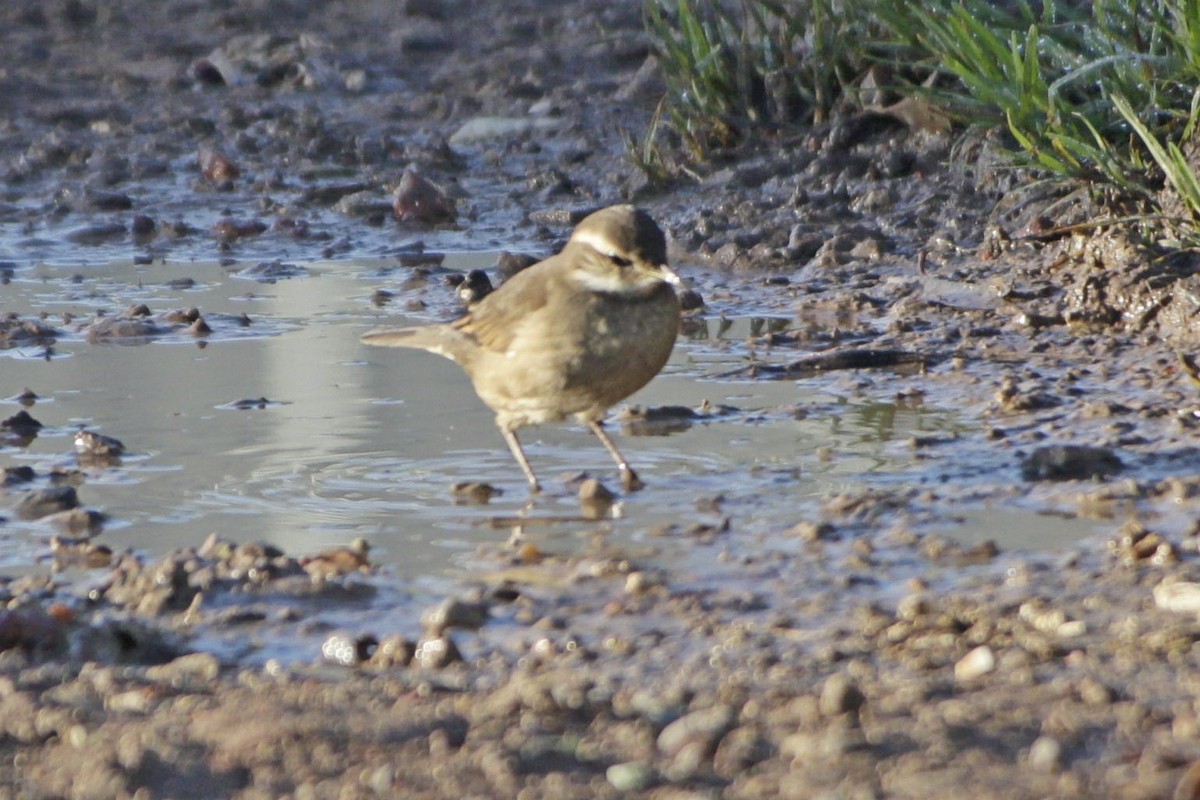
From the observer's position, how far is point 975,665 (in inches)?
158

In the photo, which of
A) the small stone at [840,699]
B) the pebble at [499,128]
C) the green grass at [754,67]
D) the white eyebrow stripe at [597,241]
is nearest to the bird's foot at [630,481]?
the white eyebrow stripe at [597,241]

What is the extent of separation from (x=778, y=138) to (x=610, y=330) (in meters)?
4.95

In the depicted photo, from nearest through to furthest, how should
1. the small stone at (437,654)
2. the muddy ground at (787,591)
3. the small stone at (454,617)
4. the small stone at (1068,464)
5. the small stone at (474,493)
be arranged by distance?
the muddy ground at (787,591)
the small stone at (437,654)
the small stone at (454,617)
the small stone at (1068,464)
the small stone at (474,493)

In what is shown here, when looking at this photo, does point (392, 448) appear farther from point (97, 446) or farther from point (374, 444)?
point (97, 446)

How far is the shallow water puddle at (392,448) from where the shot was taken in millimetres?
5598

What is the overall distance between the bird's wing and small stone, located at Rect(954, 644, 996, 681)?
2788 mm

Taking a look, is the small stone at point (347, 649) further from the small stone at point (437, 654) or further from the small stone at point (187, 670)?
the small stone at point (187, 670)

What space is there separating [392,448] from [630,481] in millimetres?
924

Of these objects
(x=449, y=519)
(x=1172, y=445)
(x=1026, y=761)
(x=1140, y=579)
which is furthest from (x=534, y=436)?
(x=1026, y=761)

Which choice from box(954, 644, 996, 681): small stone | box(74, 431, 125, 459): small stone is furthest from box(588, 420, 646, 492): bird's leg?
box(954, 644, 996, 681): small stone

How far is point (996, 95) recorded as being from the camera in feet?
27.5

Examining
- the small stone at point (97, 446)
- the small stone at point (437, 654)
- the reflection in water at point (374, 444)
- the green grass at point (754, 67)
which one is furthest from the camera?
the green grass at point (754, 67)

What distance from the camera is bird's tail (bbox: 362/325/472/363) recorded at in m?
7.07

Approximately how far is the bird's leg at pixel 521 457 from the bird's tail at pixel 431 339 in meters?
0.46
